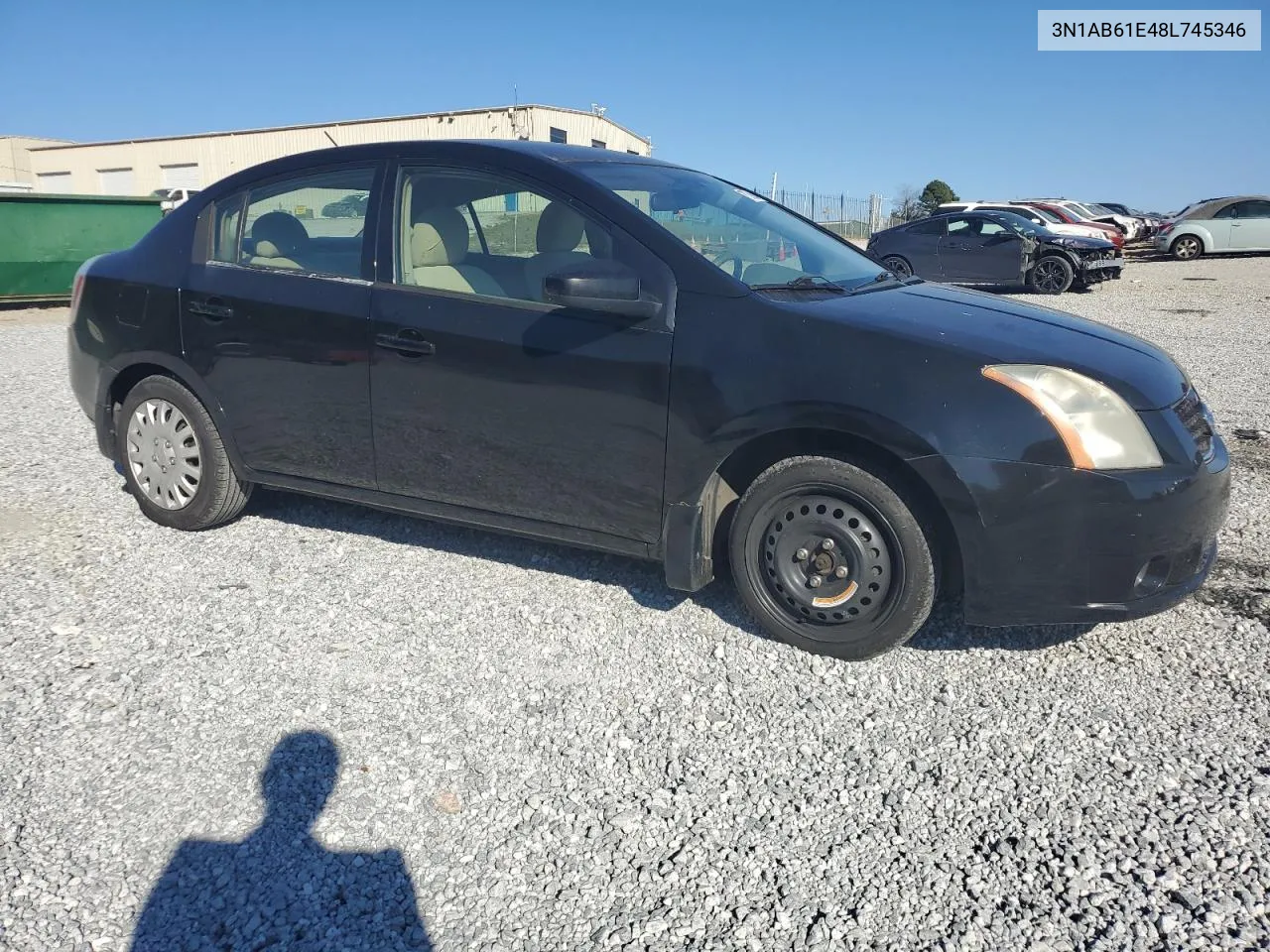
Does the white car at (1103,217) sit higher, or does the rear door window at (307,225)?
the white car at (1103,217)

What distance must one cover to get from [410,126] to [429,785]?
4235 centimetres

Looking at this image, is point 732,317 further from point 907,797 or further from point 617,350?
point 907,797

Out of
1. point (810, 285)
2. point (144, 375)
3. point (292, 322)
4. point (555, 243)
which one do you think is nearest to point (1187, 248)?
point (810, 285)

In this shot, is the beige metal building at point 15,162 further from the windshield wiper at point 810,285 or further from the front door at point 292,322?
the windshield wiper at point 810,285

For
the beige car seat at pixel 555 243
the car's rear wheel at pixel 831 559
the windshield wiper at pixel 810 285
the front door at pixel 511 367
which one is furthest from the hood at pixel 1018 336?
the beige car seat at pixel 555 243

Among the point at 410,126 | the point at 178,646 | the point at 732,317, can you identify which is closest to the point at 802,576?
the point at 732,317

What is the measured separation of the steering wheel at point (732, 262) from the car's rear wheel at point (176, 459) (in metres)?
2.46

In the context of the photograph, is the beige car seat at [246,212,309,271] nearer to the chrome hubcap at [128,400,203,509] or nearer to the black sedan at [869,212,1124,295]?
the chrome hubcap at [128,400,203,509]

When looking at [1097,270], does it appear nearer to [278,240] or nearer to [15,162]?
[278,240]

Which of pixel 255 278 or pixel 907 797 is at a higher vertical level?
Result: pixel 255 278

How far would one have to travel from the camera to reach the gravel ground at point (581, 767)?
2305 millimetres

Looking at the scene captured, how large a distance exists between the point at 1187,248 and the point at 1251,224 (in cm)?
151

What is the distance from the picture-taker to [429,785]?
280 centimetres

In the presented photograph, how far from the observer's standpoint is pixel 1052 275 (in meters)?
17.5
